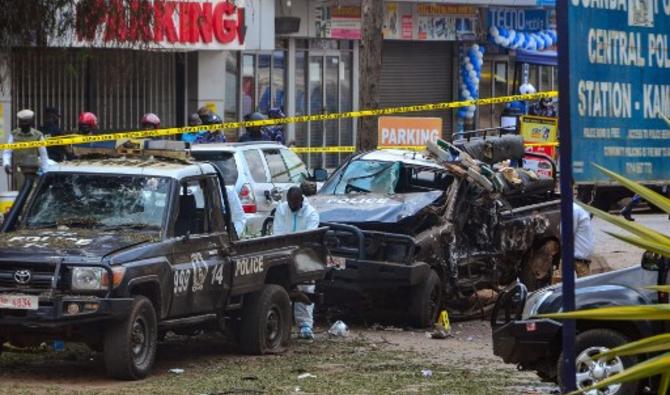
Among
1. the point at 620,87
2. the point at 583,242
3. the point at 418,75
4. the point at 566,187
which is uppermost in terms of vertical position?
the point at 418,75

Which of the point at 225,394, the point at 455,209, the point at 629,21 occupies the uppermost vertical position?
the point at 629,21

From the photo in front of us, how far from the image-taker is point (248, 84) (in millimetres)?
32594

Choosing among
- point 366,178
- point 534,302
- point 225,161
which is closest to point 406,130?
point 225,161

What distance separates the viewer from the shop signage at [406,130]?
22.9m

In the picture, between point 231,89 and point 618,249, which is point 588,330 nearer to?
point 618,249

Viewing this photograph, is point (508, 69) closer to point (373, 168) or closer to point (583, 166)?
point (373, 168)

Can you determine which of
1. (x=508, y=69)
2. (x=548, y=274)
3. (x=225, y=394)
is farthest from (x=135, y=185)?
(x=508, y=69)

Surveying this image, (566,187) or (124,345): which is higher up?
(566,187)

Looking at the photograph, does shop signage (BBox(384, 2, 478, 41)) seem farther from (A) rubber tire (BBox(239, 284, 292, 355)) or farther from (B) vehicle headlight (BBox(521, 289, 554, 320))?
(B) vehicle headlight (BBox(521, 289, 554, 320))

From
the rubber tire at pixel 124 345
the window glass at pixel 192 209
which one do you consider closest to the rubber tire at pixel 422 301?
the window glass at pixel 192 209

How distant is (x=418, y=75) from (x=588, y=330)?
87.8 ft

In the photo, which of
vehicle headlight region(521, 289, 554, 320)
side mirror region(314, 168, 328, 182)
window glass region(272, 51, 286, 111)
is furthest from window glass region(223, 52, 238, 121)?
vehicle headlight region(521, 289, 554, 320)

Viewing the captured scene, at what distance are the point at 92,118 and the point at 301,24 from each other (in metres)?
11.7

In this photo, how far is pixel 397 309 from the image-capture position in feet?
53.6
